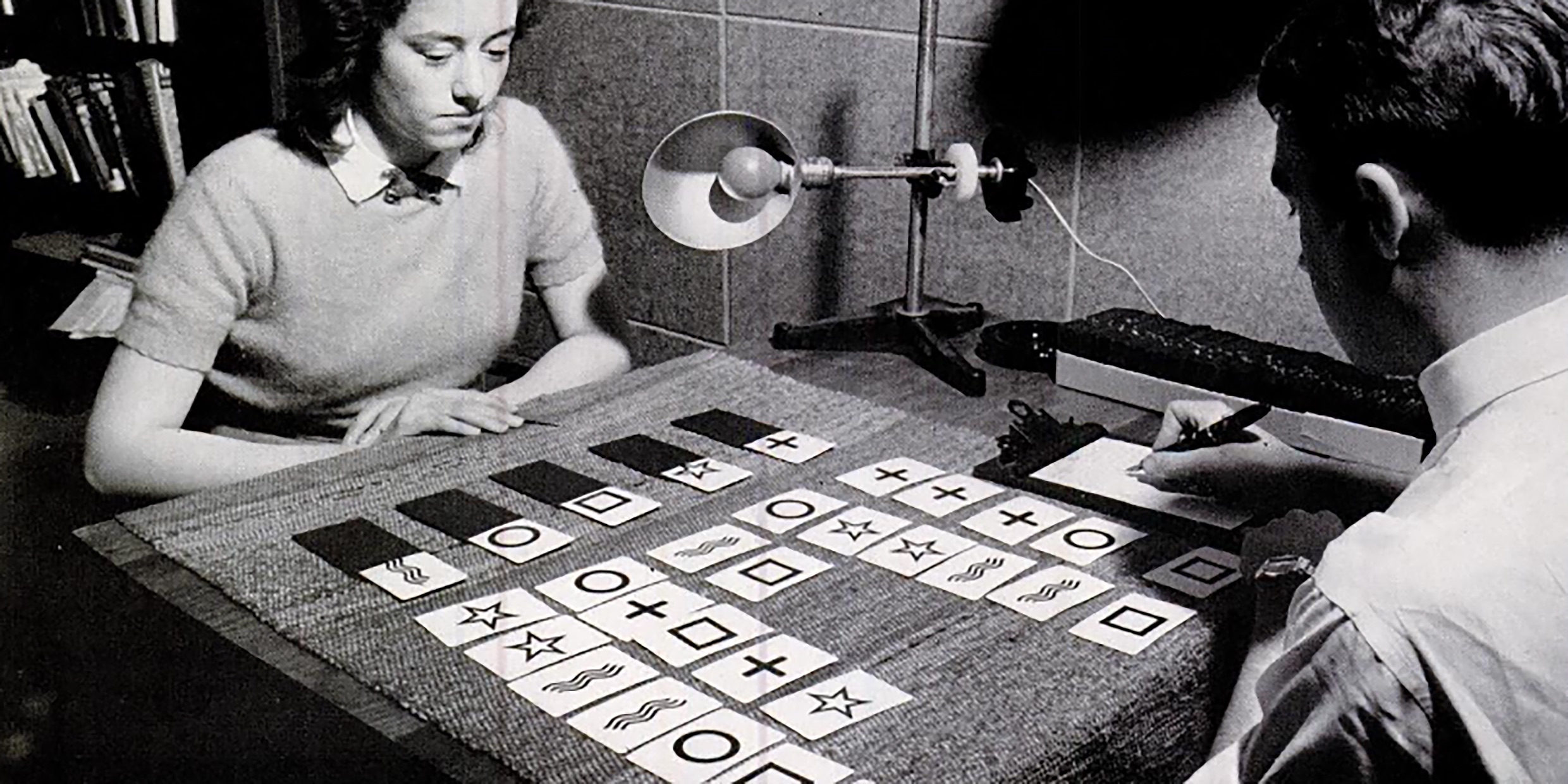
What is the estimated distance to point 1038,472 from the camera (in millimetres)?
1314

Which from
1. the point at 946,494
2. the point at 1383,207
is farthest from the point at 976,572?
the point at 1383,207

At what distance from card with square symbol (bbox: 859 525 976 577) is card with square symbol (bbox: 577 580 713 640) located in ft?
0.51

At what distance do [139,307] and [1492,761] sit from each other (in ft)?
4.33

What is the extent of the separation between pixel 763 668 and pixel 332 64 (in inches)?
39.8

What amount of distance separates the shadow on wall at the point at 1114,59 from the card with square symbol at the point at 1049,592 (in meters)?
0.84

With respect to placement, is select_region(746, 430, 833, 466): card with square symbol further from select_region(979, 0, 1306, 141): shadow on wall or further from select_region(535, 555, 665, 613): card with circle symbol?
select_region(979, 0, 1306, 141): shadow on wall

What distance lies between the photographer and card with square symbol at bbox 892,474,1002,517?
123 cm

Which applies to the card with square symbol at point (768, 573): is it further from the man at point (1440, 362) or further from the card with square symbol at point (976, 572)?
the man at point (1440, 362)

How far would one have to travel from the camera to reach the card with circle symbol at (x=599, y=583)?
41.4 inches

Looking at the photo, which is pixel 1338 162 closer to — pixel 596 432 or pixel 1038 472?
pixel 1038 472

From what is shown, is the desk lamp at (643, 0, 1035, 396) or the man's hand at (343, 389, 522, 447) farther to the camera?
the desk lamp at (643, 0, 1035, 396)

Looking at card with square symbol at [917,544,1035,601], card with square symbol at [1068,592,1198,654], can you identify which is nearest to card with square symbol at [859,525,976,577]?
card with square symbol at [917,544,1035,601]

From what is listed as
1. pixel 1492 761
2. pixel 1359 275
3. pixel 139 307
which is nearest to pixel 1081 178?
pixel 1359 275

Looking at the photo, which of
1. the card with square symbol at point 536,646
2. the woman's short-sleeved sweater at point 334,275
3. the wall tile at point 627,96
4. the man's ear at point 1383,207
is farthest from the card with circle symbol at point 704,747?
the wall tile at point 627,96
